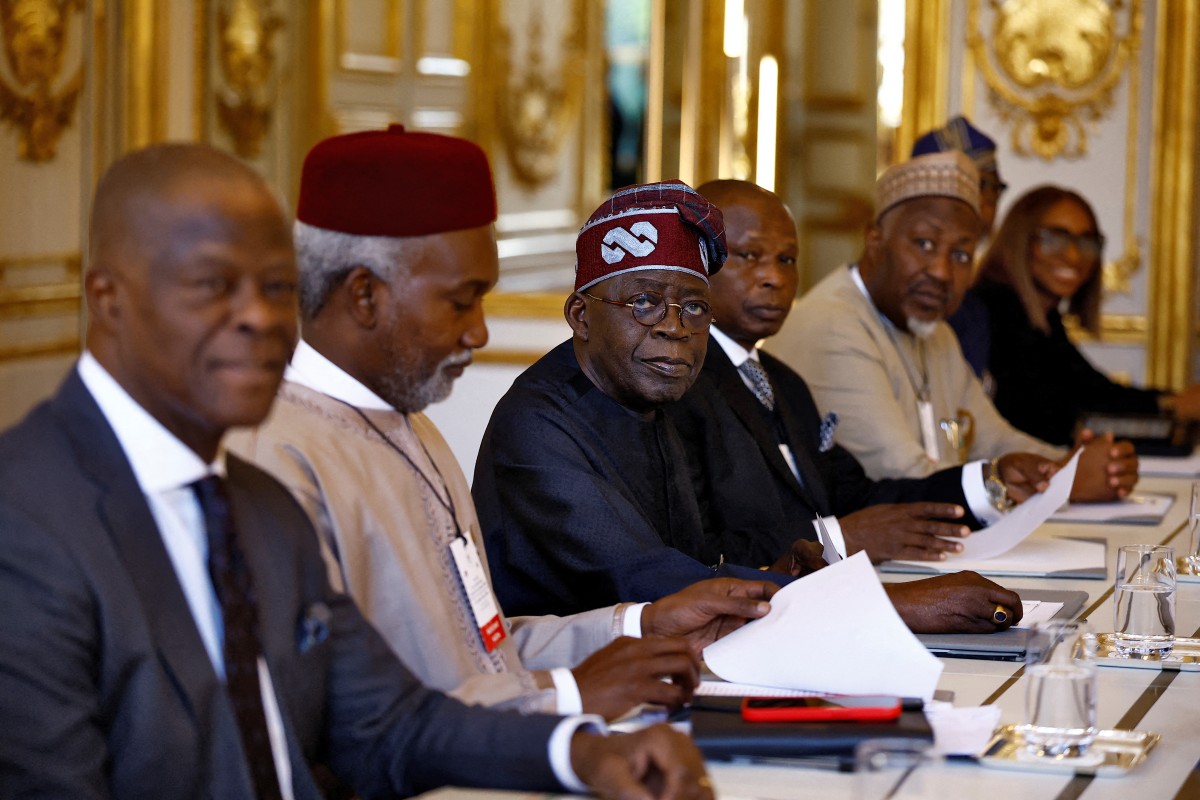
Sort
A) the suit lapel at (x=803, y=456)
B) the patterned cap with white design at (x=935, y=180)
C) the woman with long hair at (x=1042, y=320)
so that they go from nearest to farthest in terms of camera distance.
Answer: the suit lapel at (x=803, y=456), the patterned cap with white design at (x=935, y=180), the woman with long hair at (x=1042, y=320)

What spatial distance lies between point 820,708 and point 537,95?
6645mm

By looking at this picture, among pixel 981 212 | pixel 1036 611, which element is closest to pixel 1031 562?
pixel 1036 611

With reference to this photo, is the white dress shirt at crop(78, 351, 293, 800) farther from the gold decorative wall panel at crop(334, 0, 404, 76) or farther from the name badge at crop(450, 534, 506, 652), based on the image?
the gold decorative wall panel at crop(334, 0, 404, 76)

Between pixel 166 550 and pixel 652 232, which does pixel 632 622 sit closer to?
pixel 652 232

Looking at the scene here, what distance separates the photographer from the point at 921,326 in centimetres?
438

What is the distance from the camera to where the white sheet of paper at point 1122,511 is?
375cm

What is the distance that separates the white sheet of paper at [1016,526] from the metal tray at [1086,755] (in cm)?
118

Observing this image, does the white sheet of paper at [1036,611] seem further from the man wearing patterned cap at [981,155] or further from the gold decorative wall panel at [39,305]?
the gold decorative wall panel at [39,305]

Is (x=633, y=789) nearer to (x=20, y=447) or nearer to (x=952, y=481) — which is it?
(x=20, y=447)

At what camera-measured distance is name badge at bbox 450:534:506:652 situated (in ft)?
6.84

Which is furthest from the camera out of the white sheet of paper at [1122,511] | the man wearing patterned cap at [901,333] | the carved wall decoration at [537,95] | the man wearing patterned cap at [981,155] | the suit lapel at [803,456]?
the carved wall decoration at [537,95]

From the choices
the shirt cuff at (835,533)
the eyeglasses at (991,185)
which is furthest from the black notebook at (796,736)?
the eyeglasses at (991,185)

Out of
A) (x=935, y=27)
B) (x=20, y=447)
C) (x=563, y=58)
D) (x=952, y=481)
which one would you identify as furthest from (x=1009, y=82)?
(x=20, y=447)

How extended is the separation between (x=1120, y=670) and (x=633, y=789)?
3.38 feet
